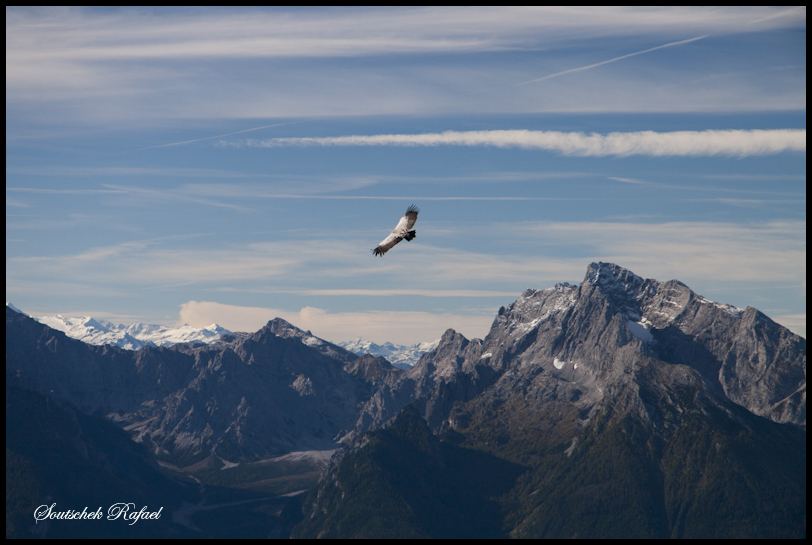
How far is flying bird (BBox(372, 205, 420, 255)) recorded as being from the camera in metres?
105

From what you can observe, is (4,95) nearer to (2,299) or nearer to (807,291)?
(2,299)

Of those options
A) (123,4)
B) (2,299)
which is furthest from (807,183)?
(2,299)

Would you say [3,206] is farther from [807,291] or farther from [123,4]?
[807,291]

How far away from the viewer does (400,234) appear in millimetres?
108375

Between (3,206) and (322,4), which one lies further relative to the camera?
(3,206)

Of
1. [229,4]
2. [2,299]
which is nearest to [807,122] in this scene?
[229,4]

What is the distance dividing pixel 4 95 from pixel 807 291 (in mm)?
152606

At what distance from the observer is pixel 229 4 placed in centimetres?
13762

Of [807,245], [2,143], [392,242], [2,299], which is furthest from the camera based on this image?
[2,299]

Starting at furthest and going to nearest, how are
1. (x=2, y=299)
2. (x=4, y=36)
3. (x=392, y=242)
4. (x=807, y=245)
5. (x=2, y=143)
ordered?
(x=2, y=299), (x=807, y=245), (x=2, y=143), (x=4, y=36), (x=392, y=242)

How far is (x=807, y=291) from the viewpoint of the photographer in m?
154

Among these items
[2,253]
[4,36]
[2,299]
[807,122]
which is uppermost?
[4,36]

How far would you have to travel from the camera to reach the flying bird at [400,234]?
344ft

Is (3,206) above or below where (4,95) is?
below
